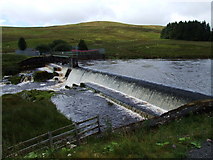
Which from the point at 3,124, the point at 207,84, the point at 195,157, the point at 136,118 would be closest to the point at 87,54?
the point at 207,84

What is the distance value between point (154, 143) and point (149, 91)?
12.4 m

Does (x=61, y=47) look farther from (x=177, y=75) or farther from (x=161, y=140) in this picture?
(x=161, y=140)

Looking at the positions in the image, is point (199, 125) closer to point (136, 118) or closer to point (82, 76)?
point (136, 118)

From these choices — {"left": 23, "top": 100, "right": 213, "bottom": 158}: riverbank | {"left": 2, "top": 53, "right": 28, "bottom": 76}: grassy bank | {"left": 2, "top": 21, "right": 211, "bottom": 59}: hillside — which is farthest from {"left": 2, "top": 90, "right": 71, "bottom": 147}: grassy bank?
{"left": 2, "top": 21, "right": 211, "bottom": 59}: hillside

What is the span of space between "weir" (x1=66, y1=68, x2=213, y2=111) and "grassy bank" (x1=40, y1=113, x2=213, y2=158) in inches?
249

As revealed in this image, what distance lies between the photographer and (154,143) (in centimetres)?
793

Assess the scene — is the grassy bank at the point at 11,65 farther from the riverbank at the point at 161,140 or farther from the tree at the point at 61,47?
the riverbank at the point at 161,140

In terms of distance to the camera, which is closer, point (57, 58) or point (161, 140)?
point (161, 140)

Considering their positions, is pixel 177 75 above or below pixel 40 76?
above

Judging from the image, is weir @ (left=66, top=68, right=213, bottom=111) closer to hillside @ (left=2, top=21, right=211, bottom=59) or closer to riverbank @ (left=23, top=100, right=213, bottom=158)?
riverbank @ (left=23, top=100, right=213, bottom=158)

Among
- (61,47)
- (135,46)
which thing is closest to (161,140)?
(61,47)

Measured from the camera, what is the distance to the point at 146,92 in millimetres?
20203

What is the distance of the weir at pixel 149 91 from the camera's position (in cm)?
1667

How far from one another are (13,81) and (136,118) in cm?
2968
